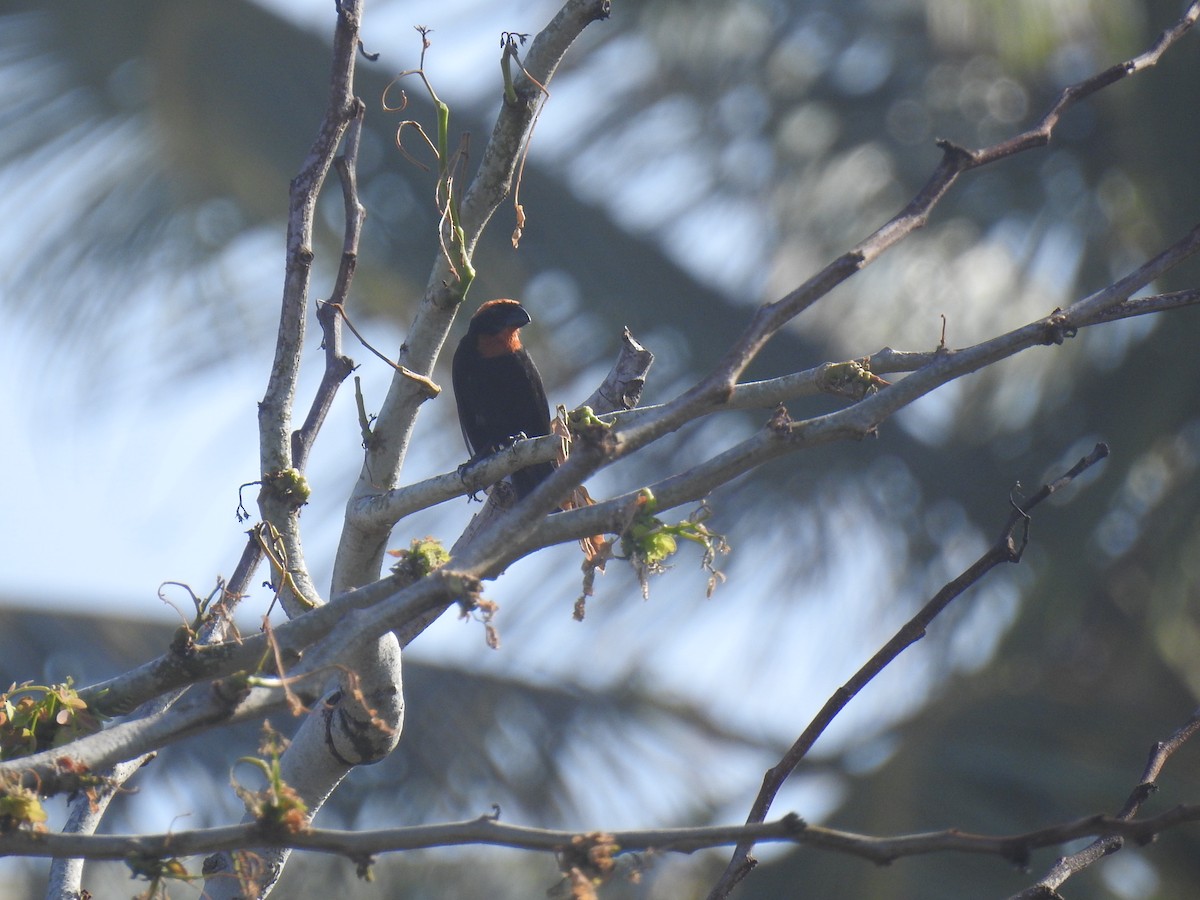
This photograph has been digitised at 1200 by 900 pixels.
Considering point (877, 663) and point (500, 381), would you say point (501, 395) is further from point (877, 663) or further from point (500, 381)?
point (877, 663)

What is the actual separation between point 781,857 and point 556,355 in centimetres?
451

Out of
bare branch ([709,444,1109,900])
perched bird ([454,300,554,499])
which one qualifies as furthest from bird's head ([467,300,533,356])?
bare branch ([709,444,1109,900])

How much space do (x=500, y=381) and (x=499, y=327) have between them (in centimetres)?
22

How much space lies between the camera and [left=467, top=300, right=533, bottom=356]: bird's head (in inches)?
203

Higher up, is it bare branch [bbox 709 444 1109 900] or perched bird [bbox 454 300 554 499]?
perched bird [bbox 454 300 554 499]

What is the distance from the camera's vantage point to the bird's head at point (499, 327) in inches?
203

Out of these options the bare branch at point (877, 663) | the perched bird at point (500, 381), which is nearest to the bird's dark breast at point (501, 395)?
the perched bird at point (500, 381)

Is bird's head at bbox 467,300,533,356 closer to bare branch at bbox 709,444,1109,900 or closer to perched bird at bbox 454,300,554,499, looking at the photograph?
perched bird at bbox 454,300,554,499

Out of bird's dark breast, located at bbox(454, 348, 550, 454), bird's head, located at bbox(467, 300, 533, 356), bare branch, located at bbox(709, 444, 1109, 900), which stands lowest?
bare branch, located at bbox(709, 444, 1109, 900)

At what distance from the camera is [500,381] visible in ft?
17.0

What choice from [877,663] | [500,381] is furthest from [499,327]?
[877,663]

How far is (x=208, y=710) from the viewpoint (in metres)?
1.67

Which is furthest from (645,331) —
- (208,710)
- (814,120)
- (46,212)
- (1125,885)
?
(208,710)

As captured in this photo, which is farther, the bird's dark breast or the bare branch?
the bird's dark breast
